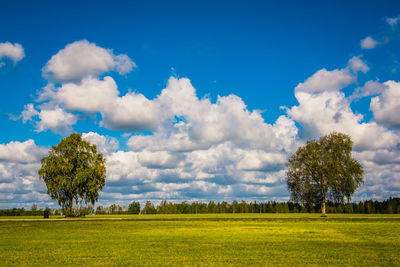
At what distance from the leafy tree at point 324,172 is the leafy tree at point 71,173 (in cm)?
3861

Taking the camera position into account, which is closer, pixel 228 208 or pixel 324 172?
pixel 324 172

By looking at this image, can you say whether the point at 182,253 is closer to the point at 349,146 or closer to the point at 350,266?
the point at 350,266

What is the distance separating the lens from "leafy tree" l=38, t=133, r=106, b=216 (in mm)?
56969

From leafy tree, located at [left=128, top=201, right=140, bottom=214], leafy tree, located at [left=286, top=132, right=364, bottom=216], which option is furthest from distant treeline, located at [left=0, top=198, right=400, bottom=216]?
leafy tree, located at [left=286, top=132, right=364, bottom=216]

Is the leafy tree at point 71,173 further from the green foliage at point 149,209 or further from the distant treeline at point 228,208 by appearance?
the green foliage at point 149,209

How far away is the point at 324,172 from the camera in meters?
63.0

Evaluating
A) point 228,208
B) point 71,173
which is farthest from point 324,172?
point 228,208

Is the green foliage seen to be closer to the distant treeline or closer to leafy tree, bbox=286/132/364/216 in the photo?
the distant treeline

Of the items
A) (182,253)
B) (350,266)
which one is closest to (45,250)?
(182,253)

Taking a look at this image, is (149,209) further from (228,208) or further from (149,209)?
(228,208)

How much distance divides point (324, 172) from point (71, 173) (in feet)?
158

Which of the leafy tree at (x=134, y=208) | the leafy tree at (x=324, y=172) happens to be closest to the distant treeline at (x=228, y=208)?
the leafy tree at (x=134, y=208)

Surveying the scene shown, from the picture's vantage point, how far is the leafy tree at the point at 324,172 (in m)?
62.0

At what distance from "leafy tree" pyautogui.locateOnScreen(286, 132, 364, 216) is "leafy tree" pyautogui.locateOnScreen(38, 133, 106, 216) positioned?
38613mm
